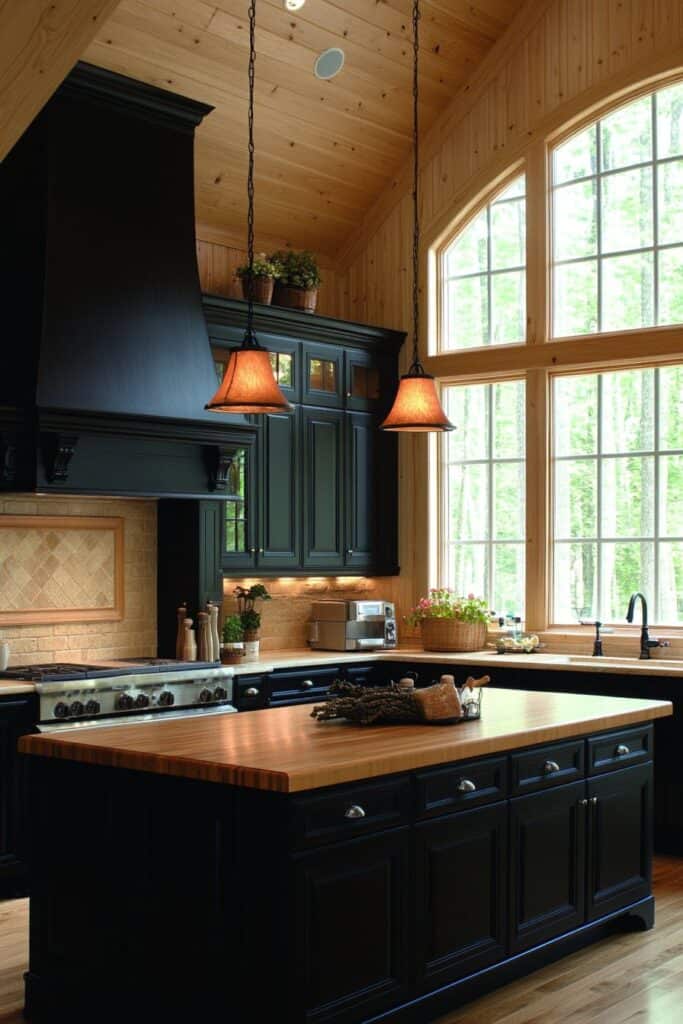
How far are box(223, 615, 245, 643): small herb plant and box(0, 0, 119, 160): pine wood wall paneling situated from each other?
4.80m

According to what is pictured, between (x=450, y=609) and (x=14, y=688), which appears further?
(x=450, y=609)

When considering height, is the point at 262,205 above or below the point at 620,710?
above

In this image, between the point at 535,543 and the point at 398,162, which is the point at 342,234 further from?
the point at 535,543

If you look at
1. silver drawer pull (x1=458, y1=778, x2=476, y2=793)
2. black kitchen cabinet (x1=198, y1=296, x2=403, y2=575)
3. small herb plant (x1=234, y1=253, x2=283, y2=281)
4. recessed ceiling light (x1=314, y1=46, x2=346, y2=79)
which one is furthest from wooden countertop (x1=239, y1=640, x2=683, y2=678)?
recessed ceiling light (x1=314, y1=46, x2=346, y2=79)

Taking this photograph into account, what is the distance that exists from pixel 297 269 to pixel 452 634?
92.7 inches

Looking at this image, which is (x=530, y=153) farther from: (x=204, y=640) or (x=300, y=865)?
(x=300, y=865)

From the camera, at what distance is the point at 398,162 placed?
834 centimetres

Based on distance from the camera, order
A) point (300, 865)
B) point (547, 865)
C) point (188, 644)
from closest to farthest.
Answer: point (300, 865) < point (547, 865) < point (188, 644)

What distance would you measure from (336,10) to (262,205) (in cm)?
139

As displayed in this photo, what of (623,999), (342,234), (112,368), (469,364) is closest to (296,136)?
(342,234)

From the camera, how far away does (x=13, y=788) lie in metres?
5.60

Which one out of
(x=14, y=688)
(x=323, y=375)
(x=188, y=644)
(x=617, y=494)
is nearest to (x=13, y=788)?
(x=14, y=688)

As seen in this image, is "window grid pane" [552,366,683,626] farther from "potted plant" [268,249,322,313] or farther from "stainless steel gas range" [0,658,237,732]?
A: "stainless steel gas range" [0,658,237,732]

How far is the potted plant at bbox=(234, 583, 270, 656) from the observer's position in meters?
7.24
